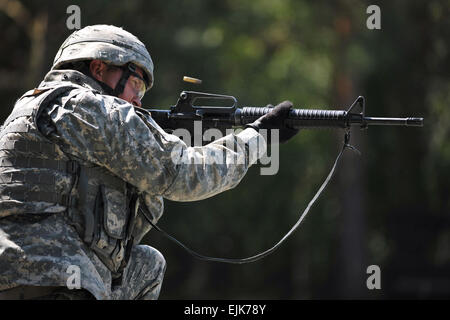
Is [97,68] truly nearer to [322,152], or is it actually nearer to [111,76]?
[111,76]

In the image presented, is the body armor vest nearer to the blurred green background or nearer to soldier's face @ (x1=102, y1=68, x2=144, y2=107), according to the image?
soldier's face @ (x1=102, y1=68, x2=144, y2=107)

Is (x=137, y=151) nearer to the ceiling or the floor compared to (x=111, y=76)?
nearer to the floor

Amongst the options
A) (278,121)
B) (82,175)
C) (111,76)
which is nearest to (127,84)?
(111,76)

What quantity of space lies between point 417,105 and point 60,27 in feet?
30.9

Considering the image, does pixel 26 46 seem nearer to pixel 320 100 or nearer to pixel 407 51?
pixel 320 100

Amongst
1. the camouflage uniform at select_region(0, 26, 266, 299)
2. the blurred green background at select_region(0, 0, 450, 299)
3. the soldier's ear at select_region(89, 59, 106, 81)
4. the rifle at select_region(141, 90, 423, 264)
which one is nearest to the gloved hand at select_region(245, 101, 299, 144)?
the rifle at select_region(141, 90, 423, 264)

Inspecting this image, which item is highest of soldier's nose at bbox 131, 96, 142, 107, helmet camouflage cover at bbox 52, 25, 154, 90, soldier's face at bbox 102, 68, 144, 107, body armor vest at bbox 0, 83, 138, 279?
helmet camouflage cover at bbox 52, 25, 154, 90

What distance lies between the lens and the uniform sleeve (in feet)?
13.4

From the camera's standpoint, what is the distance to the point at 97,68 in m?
4.57

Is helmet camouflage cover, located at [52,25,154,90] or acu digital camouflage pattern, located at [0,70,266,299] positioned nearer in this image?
acu digital camouflage pattern, located at [0,70,266,299]

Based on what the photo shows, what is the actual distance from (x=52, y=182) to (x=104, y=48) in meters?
0.90

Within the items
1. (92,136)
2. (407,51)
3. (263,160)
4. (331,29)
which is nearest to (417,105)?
(407,51)

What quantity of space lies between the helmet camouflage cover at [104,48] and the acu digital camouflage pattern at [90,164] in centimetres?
14

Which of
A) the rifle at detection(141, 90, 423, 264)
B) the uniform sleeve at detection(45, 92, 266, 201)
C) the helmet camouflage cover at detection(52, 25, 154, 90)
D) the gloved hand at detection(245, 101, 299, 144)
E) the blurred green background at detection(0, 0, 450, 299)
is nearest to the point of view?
the uniform sleeve at detection(45, 92, 266, 201)
